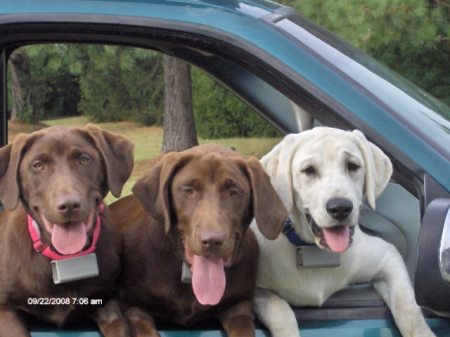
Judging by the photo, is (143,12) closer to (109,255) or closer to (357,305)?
(109,255)

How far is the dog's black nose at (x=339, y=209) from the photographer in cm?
218

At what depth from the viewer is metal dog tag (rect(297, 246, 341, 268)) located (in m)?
2.30

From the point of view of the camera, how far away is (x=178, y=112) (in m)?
6.84

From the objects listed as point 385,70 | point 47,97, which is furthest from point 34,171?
point 47,97

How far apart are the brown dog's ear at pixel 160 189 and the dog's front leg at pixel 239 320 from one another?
0.91ft

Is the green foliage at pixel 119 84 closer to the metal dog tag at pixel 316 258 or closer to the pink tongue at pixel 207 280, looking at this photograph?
the metal dog tag at pixel 316 258

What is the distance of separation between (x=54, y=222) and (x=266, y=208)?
0.52 m

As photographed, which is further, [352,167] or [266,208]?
[352,167]

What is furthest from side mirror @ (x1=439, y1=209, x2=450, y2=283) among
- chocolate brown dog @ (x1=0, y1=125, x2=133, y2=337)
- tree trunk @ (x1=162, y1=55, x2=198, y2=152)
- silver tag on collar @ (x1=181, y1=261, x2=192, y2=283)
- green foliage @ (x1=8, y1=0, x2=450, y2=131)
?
green foliage @ (x1=8, y1=0, x2=450, y2=131)

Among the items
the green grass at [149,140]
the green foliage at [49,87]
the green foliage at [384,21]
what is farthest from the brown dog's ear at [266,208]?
the green foliage at [384,21]

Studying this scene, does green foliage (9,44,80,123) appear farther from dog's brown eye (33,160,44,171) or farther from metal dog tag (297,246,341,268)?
metal dog tag (297,246,341,268)

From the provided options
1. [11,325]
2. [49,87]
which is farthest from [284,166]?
[49,87]

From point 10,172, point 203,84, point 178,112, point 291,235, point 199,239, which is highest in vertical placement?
point 10,172

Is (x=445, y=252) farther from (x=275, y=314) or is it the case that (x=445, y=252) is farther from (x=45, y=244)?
(x=45, y=244)
